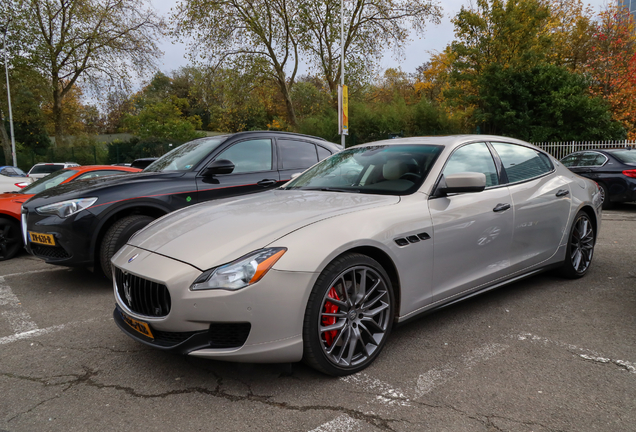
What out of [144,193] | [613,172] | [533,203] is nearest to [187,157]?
[144,193]

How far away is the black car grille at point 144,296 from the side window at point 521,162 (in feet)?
9.64

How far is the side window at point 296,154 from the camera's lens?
20.0 feet

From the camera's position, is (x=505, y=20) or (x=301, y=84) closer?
(x=505, y=20)

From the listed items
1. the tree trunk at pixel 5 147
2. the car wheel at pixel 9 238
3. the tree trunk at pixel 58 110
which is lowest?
the car wheel at pixel 9 238

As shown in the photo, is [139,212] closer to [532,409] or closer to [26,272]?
[26,272]

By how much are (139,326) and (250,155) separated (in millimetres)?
3460

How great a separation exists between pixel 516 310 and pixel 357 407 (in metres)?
2.08

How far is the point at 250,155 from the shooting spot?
581cm

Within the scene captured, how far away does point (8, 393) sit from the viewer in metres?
2.62

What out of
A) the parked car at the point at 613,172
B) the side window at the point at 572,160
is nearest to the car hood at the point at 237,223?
the parked car at the point at 613,172

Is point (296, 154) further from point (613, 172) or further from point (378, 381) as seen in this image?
point (613, 172)

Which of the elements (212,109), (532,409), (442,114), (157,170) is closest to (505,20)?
(442,114)

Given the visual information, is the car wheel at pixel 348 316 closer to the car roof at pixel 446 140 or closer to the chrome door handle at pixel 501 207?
the chrome door handle at pixel 501 207

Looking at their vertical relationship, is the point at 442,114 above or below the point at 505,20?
below
